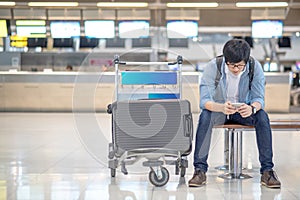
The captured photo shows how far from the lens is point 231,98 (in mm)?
3334

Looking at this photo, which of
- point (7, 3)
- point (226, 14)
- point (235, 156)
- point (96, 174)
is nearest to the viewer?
point (235, 156)

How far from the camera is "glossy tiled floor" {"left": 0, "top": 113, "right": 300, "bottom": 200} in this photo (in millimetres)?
2941

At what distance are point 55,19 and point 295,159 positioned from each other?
7592 mm

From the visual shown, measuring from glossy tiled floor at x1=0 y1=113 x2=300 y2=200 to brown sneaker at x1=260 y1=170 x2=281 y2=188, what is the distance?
0.04 metres

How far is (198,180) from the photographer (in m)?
3.14

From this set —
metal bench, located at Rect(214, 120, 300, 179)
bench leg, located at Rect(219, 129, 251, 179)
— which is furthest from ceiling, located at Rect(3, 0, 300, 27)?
bench leg, located at Rect(219, 129, 251, 179)

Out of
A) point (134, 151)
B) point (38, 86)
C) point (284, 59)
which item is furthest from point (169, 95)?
point (284, 59)

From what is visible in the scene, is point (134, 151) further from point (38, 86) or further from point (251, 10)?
point (251, 10)

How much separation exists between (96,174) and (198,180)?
82 centimetres

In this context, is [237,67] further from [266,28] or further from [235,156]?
[266,28]

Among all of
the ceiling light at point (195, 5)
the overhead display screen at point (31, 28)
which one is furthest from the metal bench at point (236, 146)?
the overhead display screen at point (31, 28)

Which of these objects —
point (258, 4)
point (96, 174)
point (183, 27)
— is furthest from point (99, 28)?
point (96, 174)

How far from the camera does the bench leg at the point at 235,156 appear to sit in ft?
11.1

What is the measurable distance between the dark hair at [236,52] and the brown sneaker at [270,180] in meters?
0.77
